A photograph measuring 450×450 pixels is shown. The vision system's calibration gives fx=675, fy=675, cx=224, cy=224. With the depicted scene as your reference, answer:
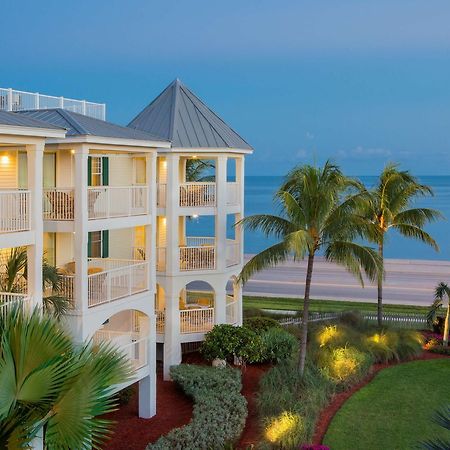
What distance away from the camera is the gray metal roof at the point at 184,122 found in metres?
23.5

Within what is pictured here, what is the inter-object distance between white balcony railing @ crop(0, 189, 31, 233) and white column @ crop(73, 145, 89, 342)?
7.21 ft

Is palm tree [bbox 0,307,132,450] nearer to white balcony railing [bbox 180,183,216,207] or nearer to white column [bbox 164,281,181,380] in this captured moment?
white column [bbox 164,281,181,380]

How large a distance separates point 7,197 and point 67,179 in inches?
211

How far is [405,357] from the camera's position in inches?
1003

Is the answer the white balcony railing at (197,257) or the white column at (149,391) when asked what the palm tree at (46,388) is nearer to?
the white column at (149,391)

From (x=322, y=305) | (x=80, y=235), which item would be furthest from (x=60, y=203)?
(x=322, y=305)

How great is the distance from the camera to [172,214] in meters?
23.1

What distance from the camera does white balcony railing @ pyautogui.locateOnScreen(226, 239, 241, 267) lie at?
2520cm

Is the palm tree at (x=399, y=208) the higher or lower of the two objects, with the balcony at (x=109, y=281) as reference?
higher

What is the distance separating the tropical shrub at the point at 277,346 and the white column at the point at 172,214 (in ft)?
13.4

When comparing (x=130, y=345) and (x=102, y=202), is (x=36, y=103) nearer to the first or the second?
(x=102, y=202)

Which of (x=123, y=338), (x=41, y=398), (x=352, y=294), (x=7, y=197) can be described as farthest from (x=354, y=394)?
(x=352, y=294)

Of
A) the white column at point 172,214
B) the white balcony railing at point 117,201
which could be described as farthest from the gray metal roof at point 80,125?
the white column at point 172,214

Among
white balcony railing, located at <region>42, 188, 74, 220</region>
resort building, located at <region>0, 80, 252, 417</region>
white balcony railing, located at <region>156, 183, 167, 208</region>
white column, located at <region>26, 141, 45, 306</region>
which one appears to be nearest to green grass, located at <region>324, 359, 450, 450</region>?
resort building, located at <region>0, 80, 252, 417</region>
